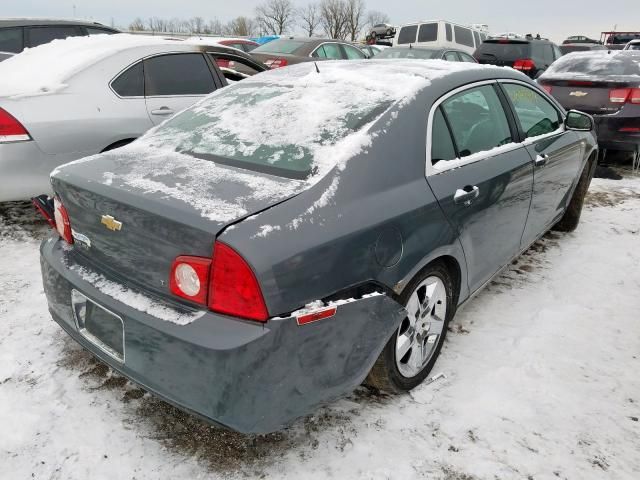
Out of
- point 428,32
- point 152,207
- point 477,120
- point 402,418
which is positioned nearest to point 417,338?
point 402,418

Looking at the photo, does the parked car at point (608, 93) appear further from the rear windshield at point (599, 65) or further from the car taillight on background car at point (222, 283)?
the car taillight on background car at point (222, 283)

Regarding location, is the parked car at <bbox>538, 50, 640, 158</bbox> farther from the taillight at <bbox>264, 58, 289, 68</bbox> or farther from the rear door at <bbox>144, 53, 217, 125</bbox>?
the taillight at <bbox>264, 58, 289, 68</bbox>

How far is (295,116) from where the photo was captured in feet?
8.17

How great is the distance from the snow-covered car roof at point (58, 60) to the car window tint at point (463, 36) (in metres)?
14.0

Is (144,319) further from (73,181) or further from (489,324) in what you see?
(489,324)

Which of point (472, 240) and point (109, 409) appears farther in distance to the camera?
point (472, 240)

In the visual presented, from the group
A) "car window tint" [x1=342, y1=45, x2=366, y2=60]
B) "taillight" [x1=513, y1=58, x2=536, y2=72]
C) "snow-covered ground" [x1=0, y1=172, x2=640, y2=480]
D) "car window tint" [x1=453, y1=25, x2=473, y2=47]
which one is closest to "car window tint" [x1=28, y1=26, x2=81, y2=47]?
"snow-covered ground" [x1=0, y1=172, x2=640, y2=480]

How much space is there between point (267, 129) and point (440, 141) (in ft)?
2.73

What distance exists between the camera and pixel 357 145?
2.17m

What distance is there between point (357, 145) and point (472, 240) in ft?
3.04

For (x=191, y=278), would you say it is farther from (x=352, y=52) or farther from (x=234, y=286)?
(x=352, y=52)

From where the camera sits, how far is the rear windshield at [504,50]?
12938 millimetres

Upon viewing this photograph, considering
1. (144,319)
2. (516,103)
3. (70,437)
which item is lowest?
(70,437)

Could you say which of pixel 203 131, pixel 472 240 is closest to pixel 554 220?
pixel 472 240
